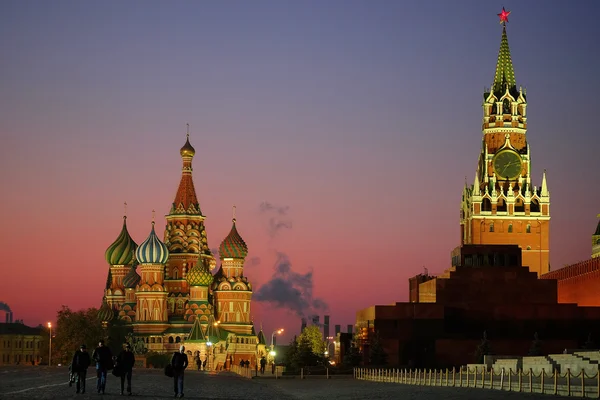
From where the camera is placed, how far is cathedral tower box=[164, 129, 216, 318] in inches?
5281

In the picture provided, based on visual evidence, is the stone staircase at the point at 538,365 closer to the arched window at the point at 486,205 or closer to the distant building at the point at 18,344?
the arched window at the point at 486,205

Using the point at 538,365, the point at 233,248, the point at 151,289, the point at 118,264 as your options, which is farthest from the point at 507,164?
the point at 538,365

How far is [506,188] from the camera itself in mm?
154500

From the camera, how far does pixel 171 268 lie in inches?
5320

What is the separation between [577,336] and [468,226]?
72.2 metres

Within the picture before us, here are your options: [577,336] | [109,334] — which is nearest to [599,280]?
[577,336]

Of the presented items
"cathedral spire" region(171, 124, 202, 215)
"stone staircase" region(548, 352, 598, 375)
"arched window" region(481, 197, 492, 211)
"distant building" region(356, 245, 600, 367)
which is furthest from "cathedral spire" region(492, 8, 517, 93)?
"stone staircase" region(548, 352, 598, 375)

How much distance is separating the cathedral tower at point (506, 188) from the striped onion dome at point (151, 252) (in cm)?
4160

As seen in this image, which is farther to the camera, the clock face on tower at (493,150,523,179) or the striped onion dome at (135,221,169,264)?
the clock face on tower at (493,150,523,179)

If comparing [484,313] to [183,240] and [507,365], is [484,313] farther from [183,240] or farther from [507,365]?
[183,240]

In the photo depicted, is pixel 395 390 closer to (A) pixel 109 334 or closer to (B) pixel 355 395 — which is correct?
(B) pixel 355 395

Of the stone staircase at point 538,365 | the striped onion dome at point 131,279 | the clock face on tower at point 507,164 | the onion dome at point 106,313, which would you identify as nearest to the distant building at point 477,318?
the stone staircase at point 538,365

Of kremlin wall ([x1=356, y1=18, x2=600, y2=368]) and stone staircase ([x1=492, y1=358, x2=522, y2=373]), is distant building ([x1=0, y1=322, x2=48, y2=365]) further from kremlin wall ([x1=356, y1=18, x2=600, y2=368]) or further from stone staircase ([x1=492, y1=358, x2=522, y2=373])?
stone staircase ([x1=492, y1=358, x2=522, y2=373])

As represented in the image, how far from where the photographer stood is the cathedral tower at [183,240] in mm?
134125
